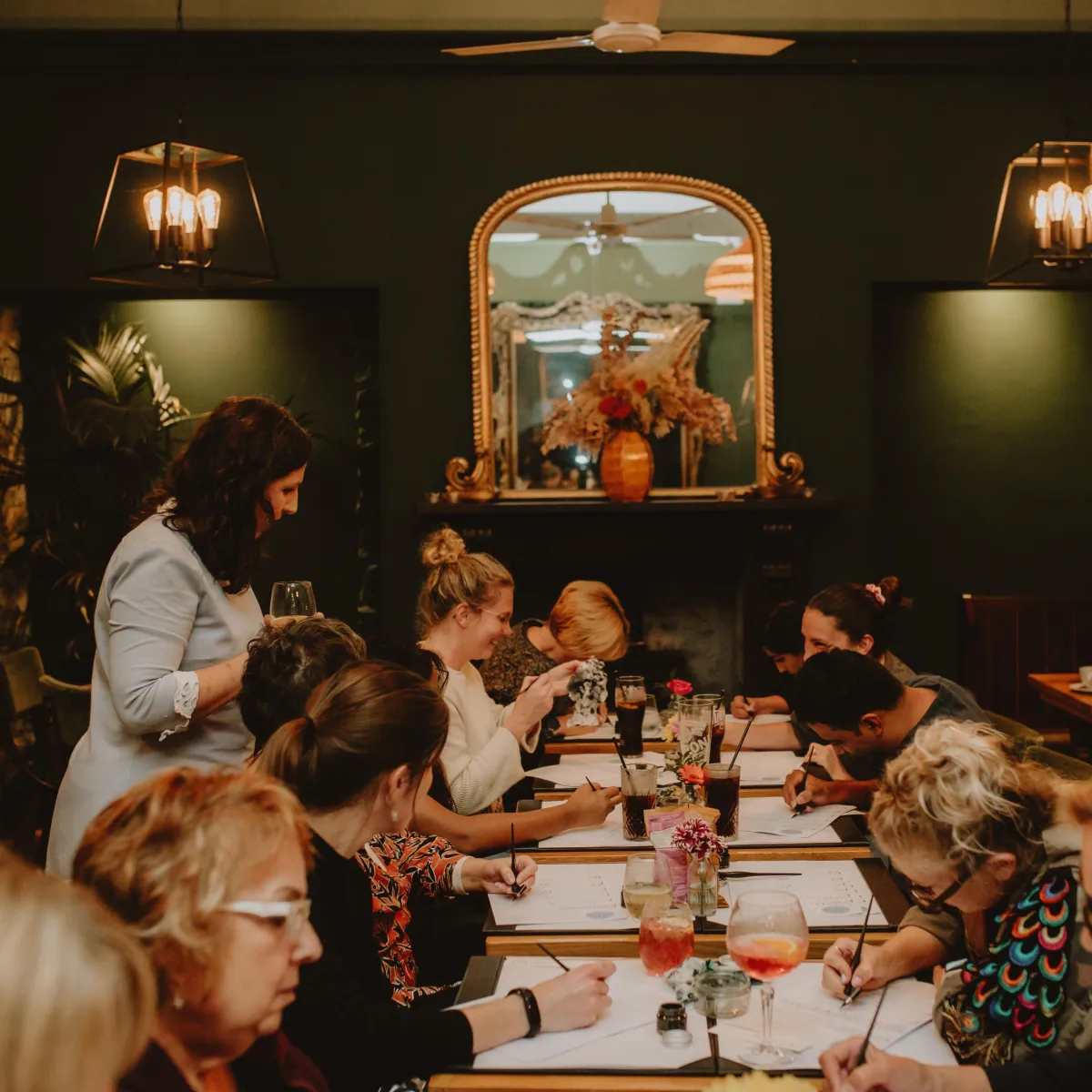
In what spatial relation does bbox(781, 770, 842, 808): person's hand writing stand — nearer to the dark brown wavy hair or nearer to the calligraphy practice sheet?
the calligraphy practice sheet

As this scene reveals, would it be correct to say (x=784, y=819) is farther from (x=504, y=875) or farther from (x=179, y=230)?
(x=179, y=230)

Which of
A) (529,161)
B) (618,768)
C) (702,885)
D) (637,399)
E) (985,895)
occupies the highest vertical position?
(529,161)

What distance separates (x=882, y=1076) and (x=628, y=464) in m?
4.16

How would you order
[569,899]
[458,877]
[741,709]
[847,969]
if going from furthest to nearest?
[741,709], [458,877], [569,899], [847,969]

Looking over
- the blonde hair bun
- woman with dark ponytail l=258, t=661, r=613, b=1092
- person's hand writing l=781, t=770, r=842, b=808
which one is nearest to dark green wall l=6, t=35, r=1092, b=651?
the blonde hair bun

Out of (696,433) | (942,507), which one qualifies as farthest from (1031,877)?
(942,507)

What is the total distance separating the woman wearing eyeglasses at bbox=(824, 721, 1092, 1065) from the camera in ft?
5.38

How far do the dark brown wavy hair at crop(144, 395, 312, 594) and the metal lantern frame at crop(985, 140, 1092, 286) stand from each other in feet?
9.50

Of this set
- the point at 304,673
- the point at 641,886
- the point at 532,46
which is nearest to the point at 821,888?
the point at 641,886

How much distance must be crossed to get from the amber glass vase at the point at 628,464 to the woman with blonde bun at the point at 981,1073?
13.3 ft

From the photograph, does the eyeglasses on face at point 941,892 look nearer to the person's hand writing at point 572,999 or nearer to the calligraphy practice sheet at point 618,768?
the person's hand writing at point 572,999

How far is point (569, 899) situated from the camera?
2.38 metres

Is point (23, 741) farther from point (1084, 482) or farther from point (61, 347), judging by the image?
point (1084, 482)

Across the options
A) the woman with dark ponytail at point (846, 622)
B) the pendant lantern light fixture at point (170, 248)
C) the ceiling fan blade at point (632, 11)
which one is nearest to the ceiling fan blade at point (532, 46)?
the ceiling fan blade at point (632, 11)
